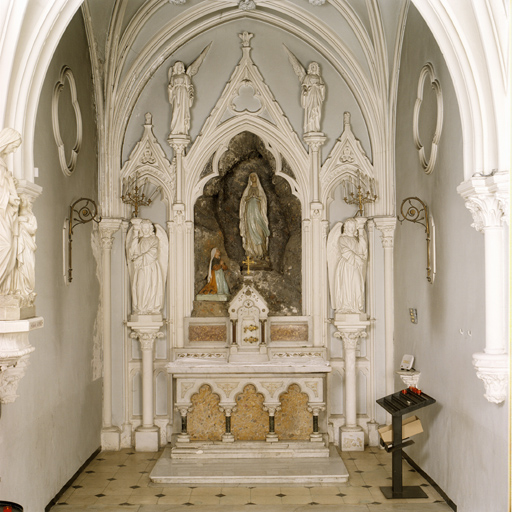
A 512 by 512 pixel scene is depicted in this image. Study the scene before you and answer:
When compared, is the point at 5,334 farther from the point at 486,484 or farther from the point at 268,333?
the point at 268,333

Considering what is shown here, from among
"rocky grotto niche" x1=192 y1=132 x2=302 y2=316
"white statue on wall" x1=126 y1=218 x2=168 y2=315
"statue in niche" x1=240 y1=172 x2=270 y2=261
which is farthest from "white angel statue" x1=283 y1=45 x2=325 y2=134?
"white statue on wall" x1=126 y1=218 x2=168 y2=315

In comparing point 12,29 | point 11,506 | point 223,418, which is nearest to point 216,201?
point 223,418

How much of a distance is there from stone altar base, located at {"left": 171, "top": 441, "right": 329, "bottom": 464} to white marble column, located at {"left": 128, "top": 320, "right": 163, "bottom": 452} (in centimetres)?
78

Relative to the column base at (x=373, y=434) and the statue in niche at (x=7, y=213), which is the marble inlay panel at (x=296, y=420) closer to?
the column base at (x=373, y=434)

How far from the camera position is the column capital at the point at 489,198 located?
5.44m

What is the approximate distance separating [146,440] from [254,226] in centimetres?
347

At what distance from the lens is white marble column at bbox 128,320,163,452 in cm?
964

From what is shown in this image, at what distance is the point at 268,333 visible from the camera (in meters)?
9.79

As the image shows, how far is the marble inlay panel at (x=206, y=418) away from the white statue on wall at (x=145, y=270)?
1.38m

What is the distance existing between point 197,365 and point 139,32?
482 cm

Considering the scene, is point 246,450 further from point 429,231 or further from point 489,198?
point 489,198

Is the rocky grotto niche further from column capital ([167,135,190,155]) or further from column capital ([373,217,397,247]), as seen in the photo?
column capital ([373,217,397,247])

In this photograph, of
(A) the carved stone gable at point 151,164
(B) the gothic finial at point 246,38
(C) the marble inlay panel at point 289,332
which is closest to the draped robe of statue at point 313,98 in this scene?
(B) the gothic finial at point 246,38

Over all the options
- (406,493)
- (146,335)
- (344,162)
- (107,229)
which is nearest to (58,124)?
(107,229)
